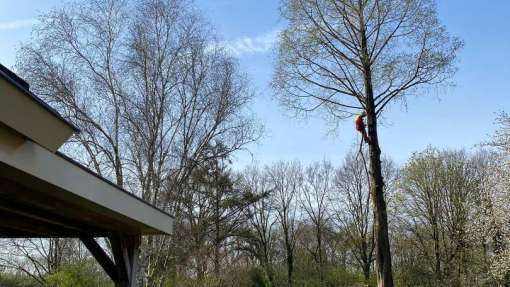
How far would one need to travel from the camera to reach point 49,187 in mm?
3564

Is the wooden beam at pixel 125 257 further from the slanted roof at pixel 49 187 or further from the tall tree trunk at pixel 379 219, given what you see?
the tall tree trunk at pixel 379 219

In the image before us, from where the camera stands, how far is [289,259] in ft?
93.7

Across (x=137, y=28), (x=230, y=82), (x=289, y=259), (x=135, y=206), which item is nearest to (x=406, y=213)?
(x=289, y=259)

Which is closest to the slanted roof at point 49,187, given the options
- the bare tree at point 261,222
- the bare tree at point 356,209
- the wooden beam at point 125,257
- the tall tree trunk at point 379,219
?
the wooden beam at point 125,257

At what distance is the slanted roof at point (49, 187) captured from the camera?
275cm

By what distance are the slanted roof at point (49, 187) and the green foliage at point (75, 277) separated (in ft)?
28.5

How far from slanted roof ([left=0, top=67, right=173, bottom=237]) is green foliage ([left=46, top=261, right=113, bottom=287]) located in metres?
8.70

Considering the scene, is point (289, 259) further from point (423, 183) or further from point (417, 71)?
point (417, 71)

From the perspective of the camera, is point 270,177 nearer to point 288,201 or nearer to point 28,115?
point 288,201

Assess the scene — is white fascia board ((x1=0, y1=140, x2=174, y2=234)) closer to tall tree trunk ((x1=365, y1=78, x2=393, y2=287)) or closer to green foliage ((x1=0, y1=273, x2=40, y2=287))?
tall tree trunk ((x1=365, y1=78, x2=393, y2=287))

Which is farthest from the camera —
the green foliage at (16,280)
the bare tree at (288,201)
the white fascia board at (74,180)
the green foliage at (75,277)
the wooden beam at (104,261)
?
the bare tree at (288,201)

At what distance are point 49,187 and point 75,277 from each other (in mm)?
→ 12502

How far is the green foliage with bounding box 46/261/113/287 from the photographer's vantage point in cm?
1455

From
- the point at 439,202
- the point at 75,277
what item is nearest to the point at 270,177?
the point at 439,202
